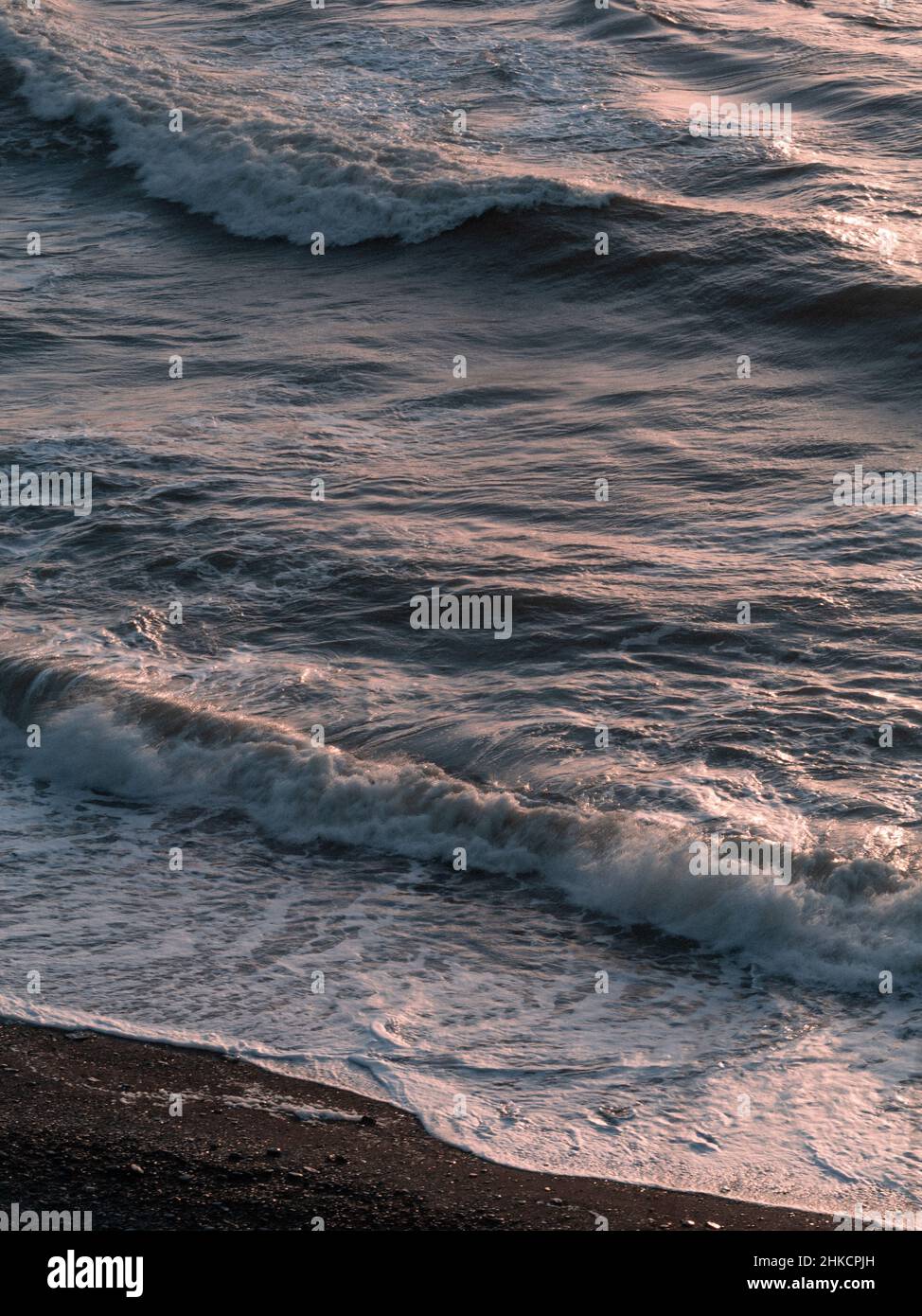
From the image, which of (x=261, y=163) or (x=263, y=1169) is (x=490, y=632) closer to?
(x=263, y=1169)

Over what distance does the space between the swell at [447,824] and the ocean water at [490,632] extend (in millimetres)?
21

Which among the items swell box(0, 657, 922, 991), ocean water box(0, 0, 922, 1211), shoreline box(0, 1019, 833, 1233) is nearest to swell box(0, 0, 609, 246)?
ocean water box(0, 0, 922, 1211)

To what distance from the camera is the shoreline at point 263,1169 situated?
4.48 metres

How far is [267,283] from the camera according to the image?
15570 mm

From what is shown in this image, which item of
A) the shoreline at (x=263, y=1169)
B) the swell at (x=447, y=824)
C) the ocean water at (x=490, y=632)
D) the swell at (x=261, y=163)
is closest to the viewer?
the shoreline at (x=263, y=1169)

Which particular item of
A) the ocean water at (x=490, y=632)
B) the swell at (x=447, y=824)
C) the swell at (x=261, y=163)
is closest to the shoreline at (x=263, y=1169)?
the ocean water at (x=490, y=632)

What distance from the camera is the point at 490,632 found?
859 centimetres

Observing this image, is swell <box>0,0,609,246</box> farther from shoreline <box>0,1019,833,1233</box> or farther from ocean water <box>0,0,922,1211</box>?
shoreline <box>0,1019,833,1233</box>

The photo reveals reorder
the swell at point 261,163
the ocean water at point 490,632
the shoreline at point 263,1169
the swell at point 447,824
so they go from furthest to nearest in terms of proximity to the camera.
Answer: the swell at point 261,163
the swell at point 447,824
the ocean water at point 490,632
the shoreline at point 263,1169

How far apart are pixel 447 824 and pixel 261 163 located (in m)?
13.4

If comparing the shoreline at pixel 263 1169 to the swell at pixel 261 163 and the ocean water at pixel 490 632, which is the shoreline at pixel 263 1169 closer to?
the ocean water at pixel 490 632

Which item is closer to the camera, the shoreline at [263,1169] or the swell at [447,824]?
the shoreline at [263,1169]

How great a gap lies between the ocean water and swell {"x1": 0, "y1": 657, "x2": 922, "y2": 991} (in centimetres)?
2

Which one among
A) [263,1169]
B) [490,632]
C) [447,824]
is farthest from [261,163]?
[263,1169]
